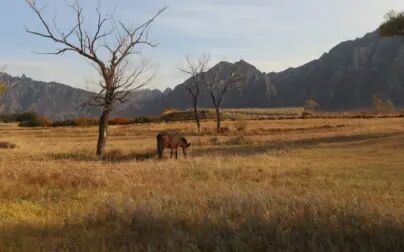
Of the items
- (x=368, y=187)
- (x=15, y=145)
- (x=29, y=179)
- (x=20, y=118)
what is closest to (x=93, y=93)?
(x=15, y=145)

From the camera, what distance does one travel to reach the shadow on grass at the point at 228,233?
7.54m

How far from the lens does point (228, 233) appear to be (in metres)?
8.25

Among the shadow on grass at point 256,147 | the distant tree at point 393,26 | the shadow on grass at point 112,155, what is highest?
the distant tree at point 393,26

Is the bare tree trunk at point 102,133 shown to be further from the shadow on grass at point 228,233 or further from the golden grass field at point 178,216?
the shadow on grass at point 228,233

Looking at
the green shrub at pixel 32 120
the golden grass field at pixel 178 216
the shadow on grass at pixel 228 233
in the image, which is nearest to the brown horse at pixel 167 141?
the golden grass field at pixel 178 216

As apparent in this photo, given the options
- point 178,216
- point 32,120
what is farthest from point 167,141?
point 32,120

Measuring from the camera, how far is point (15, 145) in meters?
40.4

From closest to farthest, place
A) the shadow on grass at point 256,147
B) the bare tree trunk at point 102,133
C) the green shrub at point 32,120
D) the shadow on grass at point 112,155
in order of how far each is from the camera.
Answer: the shadow on grass at point 112,155, the bare tree trunk at point 102,133, the shadow on grass at point 256,147, the green shrub at point 32,120

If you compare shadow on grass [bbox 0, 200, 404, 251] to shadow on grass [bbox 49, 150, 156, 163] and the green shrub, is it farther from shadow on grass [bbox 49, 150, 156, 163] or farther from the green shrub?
the green shrub

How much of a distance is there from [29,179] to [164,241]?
8.68 m

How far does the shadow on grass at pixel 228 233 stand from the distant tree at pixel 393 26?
140 ft

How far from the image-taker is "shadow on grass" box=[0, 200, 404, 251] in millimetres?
7543

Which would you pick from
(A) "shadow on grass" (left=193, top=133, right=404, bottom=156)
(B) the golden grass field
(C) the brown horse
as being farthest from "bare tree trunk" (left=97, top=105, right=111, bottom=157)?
(B) the golden grass field

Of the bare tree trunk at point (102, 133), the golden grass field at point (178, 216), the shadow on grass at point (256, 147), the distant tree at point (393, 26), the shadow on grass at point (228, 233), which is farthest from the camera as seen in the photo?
the distant tree at point (393, 26)
